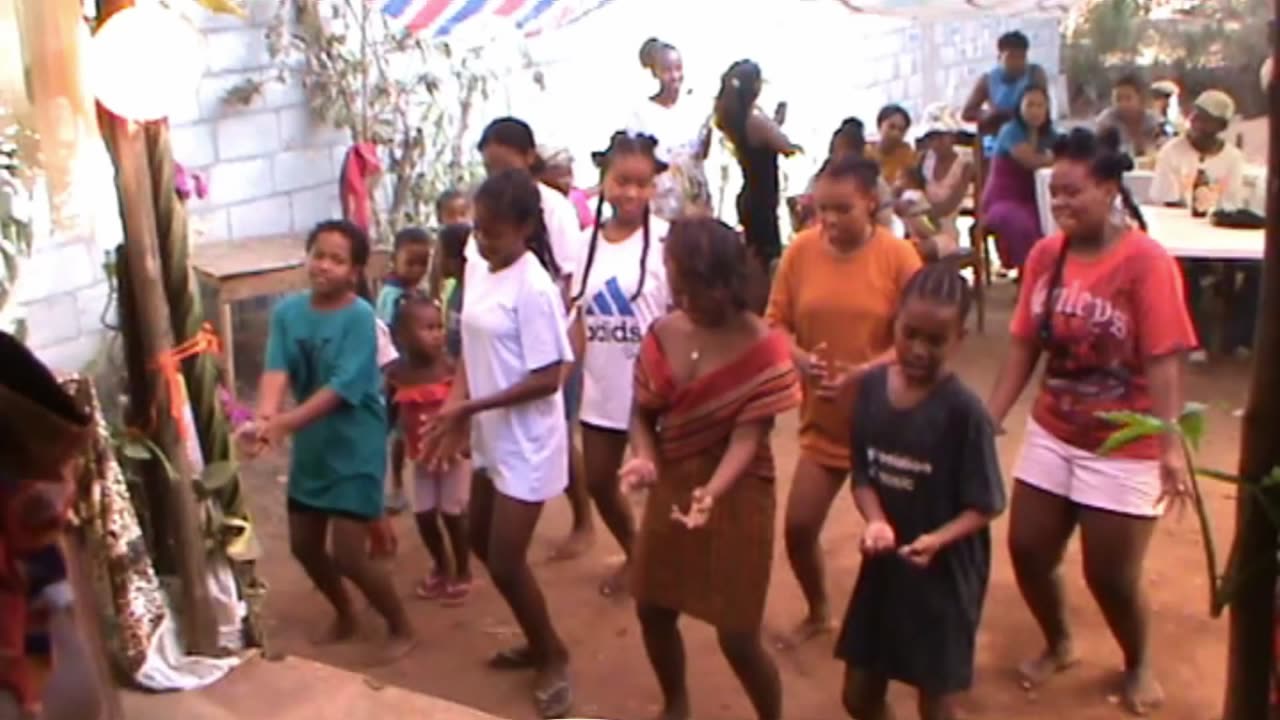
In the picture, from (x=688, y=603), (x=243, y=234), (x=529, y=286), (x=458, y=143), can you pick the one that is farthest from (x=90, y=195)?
(x=458, y=143)

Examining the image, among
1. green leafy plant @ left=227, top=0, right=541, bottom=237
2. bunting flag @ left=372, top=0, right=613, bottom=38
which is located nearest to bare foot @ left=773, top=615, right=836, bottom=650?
green leafy plant @ left=227, top=0, right=541, bottom=237

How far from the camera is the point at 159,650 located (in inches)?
129

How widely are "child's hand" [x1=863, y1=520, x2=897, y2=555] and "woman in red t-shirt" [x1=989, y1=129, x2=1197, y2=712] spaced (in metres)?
0.72

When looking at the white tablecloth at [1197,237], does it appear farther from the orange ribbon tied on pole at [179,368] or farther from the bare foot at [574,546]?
the orange ribbon tied on pole at [179,368]

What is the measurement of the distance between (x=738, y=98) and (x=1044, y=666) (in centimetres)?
501

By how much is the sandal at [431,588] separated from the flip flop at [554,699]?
3.16ft

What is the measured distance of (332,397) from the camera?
14.2 feet

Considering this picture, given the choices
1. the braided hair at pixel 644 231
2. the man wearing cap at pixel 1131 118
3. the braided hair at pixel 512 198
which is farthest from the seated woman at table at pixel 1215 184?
the braided hair at pixel 512 198

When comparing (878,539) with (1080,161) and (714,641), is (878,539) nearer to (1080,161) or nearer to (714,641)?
(1080,161)

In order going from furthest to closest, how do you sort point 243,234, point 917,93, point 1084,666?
point 917,93, point 243,234, point 1084,666

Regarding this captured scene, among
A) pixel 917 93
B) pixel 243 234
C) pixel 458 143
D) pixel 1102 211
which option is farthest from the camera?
pixel 917 93

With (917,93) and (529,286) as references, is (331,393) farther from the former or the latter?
(917,93)

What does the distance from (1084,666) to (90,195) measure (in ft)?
10.4

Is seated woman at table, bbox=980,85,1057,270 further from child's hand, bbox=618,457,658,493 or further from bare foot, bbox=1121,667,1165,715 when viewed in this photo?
child's hand, bbox=618,457,658,493
